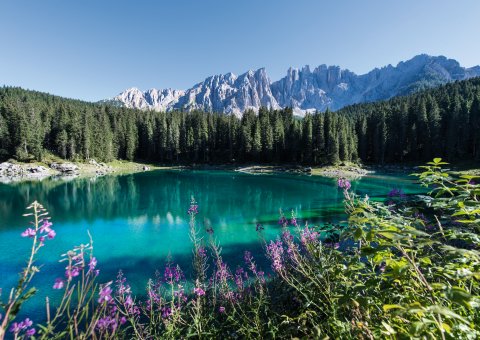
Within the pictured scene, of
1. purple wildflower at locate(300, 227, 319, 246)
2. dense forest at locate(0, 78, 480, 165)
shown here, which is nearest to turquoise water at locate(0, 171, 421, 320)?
purple wildflower at locate(300, 227, 319, 246)

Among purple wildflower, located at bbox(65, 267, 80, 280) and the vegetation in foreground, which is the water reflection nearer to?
the vegetation in foreground

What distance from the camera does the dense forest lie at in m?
65.5

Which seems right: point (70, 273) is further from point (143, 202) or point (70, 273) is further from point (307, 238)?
point (143, 202)

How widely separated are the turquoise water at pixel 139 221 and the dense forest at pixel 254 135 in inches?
1323

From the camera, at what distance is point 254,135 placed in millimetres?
78250

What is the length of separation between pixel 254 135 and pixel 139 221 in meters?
58.9

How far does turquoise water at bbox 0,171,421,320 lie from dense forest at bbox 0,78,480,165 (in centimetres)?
3361

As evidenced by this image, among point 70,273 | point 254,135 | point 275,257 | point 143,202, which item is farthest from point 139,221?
point 254,135

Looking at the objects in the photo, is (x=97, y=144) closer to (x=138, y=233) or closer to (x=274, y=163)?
(x=274, y=163)

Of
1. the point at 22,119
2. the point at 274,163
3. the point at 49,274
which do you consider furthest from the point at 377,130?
the point at 22,119

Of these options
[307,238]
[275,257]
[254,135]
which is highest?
[254,135]

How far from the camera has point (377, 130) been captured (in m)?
74.4

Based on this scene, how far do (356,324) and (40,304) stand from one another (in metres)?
12.1

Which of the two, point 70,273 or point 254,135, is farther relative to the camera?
point 254,135
